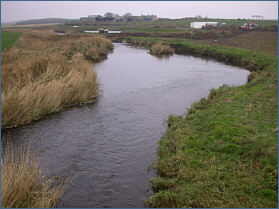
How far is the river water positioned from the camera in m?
8.67

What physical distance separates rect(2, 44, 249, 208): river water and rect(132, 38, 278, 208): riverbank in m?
0.88

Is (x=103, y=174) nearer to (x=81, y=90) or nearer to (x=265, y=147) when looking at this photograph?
(x=265, y=147)

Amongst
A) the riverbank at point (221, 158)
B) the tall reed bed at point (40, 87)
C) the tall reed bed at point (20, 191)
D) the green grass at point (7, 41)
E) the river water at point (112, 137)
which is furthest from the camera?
the green grass at point (7, 41)

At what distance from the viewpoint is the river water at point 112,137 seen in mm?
8672

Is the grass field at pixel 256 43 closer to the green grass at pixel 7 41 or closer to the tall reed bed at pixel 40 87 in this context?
the tall reed bed at pixel 40 87

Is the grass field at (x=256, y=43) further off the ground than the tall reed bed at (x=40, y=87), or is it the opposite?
the grass field at (x=256, y=43)

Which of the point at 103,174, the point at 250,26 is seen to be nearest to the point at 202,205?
the point at 103,174

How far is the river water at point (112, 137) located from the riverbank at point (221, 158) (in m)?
0.88

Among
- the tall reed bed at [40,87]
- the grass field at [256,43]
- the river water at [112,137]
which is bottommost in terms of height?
the river water at [112,137]

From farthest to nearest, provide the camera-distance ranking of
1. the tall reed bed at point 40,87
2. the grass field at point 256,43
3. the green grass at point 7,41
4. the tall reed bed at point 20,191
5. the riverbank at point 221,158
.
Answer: the grass field at point 256,43, the green grass at point 7,41, the tall reed bed at point 40,87, the riverbank at point 221,158, the tall reed bed at point 20,191

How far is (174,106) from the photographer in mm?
17219

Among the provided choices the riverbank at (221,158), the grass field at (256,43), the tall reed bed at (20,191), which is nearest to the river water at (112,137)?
the riverbank at (221,158)

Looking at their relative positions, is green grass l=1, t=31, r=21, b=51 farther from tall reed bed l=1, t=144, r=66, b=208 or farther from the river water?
tall reed bed l=1, t=144, r=66, b=208

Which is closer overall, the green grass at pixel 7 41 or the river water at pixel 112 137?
the river water at pixel 112 137
